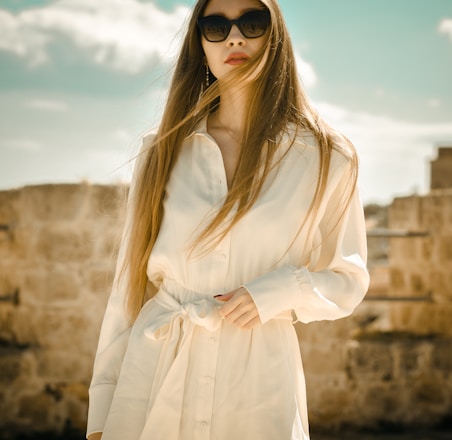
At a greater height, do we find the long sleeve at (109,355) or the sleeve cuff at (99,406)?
the long sleeve at (109,355)

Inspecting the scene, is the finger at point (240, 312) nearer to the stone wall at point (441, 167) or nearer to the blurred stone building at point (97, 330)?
the blurred stone building at point (97, 330)

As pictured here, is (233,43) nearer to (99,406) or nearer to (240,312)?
(240,312)

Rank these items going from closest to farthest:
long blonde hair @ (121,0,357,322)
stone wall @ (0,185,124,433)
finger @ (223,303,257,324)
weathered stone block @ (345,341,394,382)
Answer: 1. finger @ (223,303,257,324)
2. long blonde hair @ (121,0,357,322)
3. stone wall @ (0,185,124,433)
4. weathered stone block @ (345,341,394,382)

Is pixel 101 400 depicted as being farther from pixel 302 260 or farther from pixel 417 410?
pixel 417 410

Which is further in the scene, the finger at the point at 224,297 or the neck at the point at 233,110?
the neck at the point at 233,110

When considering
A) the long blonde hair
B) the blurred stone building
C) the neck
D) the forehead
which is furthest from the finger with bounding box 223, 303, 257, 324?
the blurred stone building

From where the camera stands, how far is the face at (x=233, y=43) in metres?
2.22

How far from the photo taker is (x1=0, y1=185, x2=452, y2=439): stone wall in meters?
5.44

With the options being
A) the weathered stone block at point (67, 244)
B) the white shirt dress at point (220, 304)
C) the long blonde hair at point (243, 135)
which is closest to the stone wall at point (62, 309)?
the weathered stone block at point (67, 244)

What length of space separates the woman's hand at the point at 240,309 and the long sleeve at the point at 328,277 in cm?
2

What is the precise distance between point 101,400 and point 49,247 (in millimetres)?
3368

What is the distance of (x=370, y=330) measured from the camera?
6105 millimetres

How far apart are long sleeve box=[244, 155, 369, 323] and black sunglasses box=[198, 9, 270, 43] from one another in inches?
21.2

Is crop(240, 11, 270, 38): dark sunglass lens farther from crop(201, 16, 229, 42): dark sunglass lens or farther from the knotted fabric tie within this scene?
the knotted fabric tie
